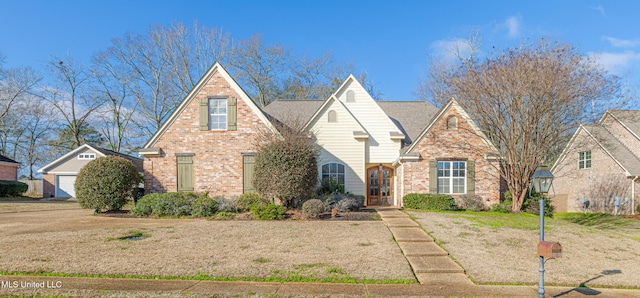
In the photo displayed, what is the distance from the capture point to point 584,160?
23.1 meters

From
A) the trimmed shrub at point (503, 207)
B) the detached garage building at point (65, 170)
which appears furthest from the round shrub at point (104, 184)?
the trimmed shrub at point (503, 207)

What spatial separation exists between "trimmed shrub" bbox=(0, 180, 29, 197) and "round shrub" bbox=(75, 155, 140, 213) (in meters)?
15.8

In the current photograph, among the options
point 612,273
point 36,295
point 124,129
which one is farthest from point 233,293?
point 124,129

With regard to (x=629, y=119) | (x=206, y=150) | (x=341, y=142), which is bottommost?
(x=206, y=150)

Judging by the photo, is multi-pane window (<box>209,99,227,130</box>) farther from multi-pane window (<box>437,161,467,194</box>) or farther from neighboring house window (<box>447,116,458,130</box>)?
neighboring house window (<box>447,116,458,130</box>)

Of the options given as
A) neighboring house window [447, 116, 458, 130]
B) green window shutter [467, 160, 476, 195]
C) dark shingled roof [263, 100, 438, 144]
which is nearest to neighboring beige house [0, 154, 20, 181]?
dark shingled roof [263, 100, 438, 144]

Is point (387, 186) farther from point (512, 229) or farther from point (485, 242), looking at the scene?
point (485, 242)

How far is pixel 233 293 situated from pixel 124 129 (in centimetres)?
3434

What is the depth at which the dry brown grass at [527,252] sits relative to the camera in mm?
7125

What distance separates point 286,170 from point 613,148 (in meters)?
20.0

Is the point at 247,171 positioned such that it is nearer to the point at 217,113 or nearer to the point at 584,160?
the point at 217,113

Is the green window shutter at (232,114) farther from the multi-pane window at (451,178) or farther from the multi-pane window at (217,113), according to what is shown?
the multi-pane window at (451,178)

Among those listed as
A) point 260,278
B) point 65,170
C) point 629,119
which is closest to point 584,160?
point 629,119

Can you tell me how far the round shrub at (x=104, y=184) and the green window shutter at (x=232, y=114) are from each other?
4418mm
